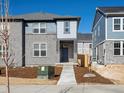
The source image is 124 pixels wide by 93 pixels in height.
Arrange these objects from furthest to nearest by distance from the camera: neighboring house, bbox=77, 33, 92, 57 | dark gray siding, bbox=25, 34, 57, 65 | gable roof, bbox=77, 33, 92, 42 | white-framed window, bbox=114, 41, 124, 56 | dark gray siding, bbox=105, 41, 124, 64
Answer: gable roof, bbox=77, 33, 92, 42 → neighboring house, bbox=77, 33, 92, 57 → dark gray siding, bbox=25, 34, 57, 65 → white-framed window, bbox=114, 41, 124, 56 → dark gray siding, bbox=105, 41, 124, 64

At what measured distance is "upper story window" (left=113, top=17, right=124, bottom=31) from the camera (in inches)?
1212

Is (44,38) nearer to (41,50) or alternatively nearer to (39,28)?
(39,28)

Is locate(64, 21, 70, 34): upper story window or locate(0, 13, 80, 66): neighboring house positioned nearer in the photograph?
locate(0, 13, 80, 66): neighboring house

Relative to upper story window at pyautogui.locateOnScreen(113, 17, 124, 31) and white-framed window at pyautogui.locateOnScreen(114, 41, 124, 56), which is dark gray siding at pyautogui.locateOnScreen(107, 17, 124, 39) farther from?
white-framed window at pyautogui.locateOnScreen(114, 41, 124, 56)

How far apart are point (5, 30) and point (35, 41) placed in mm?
25746

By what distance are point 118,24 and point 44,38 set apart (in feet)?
30.5

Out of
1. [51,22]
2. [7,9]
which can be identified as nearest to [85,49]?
[51,22]

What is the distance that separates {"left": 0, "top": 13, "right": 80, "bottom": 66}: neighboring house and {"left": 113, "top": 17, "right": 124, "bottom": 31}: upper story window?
4.69 m

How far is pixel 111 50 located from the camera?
1219 inches

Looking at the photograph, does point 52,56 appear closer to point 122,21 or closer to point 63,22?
point 63,22

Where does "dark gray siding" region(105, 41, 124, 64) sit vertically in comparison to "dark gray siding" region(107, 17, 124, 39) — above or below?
below

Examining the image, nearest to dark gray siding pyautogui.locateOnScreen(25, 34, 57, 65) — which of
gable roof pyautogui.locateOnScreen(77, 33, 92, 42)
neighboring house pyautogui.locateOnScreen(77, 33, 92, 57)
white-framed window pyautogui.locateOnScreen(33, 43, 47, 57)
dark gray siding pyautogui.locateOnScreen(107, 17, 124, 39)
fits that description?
white-framed window pyautogui.locateOnScreen(33, 43, 47, 57)

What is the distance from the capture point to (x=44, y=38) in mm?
33812

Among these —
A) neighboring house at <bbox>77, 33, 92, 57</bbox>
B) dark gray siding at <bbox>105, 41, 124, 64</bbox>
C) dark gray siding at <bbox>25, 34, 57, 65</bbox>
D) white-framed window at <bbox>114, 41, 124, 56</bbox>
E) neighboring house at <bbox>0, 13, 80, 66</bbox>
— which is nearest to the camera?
dark gray siding at <bbox>105, 41, 124, 64</bbox>
